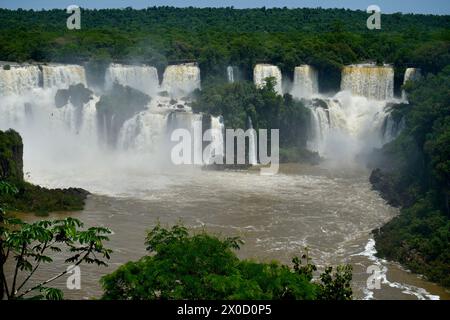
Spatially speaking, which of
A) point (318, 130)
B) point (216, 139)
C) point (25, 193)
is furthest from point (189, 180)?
point (318, 130)

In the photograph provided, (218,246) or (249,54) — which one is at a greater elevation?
(249,54)

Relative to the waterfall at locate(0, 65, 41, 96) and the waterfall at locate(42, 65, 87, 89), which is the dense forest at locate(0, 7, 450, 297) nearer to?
the waterfall at locate(42, 65, 87, 89)

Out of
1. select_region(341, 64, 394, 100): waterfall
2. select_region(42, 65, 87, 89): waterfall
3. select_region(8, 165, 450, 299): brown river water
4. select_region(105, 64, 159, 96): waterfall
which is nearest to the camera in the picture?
select_region(8, 165, 450, 299): brown river water

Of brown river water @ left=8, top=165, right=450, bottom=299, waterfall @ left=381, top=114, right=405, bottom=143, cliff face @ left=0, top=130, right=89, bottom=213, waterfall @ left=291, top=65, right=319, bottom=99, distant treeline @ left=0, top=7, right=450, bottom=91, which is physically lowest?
brown river water @ left=8, top=165, right=450, bottom=299

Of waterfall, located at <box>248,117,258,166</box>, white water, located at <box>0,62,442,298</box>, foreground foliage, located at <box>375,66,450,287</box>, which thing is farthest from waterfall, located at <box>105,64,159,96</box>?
foreground foliage, located at <box>375,66,450,287</box>

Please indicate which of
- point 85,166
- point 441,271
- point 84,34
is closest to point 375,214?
point 441,271

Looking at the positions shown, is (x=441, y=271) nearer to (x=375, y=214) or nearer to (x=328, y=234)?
(x=328, y=234)
